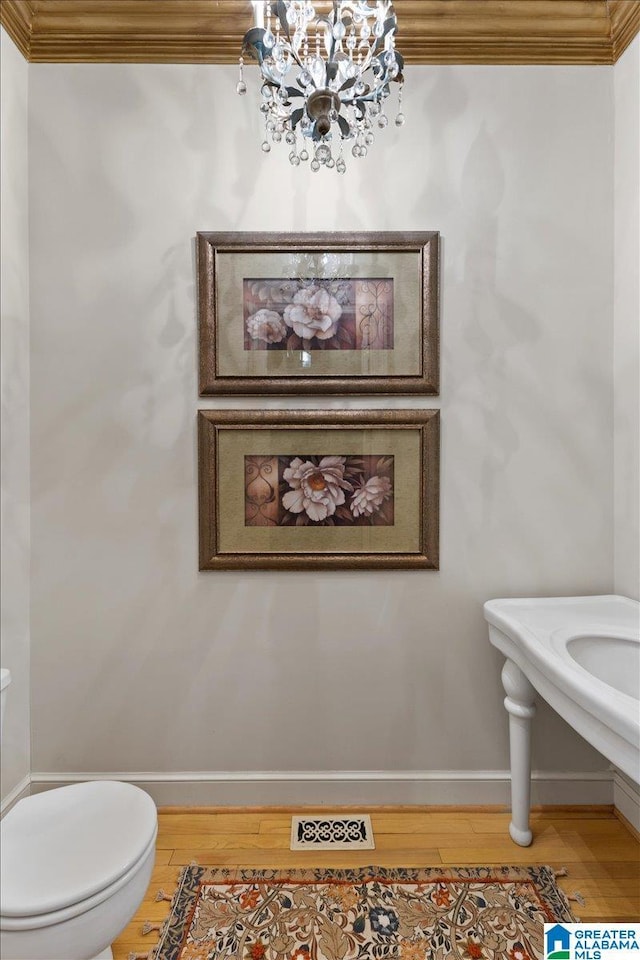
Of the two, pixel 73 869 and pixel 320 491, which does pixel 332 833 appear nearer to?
pixel 73 869

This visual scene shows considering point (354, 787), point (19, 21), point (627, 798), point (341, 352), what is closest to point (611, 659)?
point (627, 798)

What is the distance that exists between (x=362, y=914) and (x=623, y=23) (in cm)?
275

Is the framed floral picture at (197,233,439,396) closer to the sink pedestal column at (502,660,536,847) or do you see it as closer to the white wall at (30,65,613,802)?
the white wall at (30,65,613,802)

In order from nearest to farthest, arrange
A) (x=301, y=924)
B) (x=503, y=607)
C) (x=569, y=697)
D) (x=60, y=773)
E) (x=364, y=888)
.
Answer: (x=569, y=697), (x=301, y=924), (x=364, y=888), (x=503, y=607), (x=60, y=773)

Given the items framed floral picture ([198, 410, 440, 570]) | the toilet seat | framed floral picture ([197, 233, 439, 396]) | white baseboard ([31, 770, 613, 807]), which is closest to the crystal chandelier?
framed floral picture ([197, 233, 439, 396])

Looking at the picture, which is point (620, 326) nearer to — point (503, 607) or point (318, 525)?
point (503, 607)

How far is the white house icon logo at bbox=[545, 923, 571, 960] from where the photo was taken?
4.45 ft

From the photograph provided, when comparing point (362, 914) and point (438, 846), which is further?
point (438, 846)

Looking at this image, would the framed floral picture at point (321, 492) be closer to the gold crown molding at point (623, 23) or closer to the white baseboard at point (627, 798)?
the white baseboard at point (627, 798)

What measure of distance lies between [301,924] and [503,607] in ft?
3.39

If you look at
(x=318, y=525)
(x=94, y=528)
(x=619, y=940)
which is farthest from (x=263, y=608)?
(x=619, y=940)

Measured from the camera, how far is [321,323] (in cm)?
188

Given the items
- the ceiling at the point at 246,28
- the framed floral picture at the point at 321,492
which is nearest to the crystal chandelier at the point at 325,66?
the ceiling at the point at 246,28

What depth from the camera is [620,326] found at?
73.8 inches
